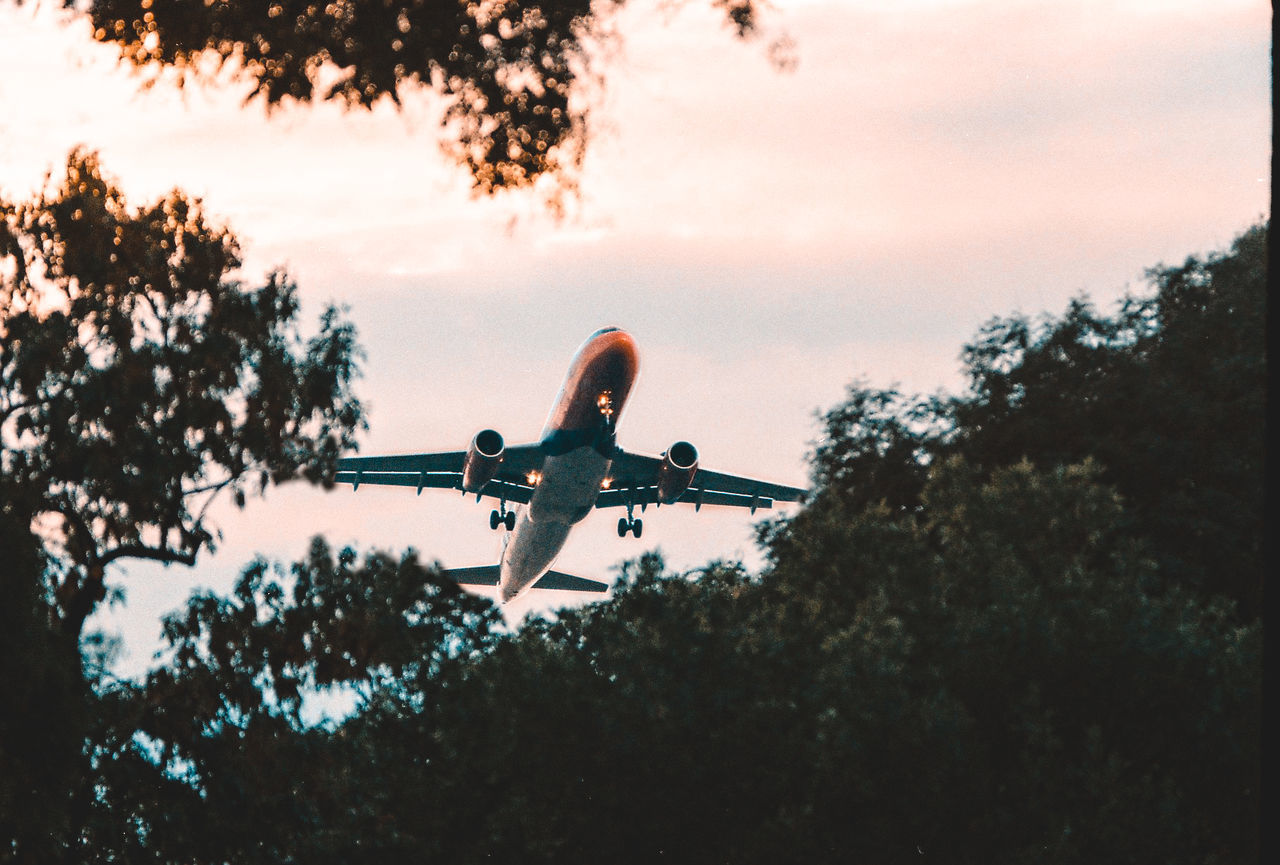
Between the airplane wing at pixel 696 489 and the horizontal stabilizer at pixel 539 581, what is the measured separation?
8.05 meters

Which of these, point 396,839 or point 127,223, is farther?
point 396,839

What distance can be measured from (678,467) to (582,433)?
9.26 feet

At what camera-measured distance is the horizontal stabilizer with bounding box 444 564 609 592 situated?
46.7 m

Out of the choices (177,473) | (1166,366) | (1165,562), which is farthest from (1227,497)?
(177,473)

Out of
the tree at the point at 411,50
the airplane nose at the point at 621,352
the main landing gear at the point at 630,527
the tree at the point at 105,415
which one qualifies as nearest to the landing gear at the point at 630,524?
the main landing gear at the point at 630,527

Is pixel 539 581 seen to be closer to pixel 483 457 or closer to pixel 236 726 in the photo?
pixel 483 457

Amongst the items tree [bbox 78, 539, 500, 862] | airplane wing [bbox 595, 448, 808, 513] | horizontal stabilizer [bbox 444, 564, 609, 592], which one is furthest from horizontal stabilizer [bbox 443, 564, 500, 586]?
tree [bbox 78, 539, 500, 862]

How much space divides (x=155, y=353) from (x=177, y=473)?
159 centimetres

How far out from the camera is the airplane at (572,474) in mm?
28078

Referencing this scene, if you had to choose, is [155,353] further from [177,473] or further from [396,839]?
[396,839]

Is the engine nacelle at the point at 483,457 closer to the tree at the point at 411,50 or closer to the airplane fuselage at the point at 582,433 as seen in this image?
the airplane fuselage at the point at 582,433

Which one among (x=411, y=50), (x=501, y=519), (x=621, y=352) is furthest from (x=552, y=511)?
(x=411, y=50)

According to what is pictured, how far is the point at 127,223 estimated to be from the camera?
16.3 meters

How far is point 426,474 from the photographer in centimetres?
3591
